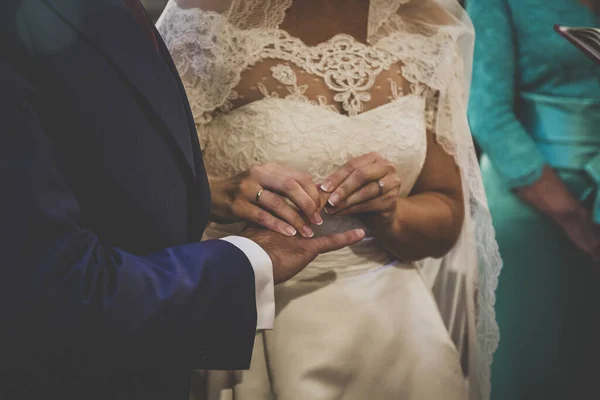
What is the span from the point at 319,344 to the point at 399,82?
0.40 m

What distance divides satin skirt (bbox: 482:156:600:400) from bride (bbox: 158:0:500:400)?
0.13 metres

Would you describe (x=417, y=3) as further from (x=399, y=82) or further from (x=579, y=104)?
(x=579, y=104)

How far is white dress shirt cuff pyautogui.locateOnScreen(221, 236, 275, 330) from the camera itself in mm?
566

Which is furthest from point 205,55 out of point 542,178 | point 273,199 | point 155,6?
point 542,178

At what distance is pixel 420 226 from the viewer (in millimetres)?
830

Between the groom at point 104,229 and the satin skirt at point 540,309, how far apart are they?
57 centimetres

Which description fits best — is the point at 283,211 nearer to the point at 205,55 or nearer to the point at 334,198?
the point at 334,198

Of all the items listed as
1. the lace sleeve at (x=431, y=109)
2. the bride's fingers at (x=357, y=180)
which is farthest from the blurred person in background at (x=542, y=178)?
the bride's fingers at (x=357, y=180)

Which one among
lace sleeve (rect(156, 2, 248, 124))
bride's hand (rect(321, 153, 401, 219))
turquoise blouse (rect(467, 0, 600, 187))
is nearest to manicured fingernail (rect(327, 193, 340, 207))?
bride's hand (rect(321, 153, 401, 219))

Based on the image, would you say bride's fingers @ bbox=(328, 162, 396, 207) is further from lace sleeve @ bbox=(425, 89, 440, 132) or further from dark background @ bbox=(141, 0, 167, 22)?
dark background @ bbox=(141, 0, 167, 22)

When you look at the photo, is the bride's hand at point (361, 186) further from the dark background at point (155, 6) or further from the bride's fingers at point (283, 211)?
the dark background at point (155, 6)

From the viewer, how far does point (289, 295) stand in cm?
77

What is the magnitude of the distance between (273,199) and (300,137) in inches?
5.4

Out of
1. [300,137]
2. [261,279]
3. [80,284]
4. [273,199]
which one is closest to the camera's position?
[80,284]
